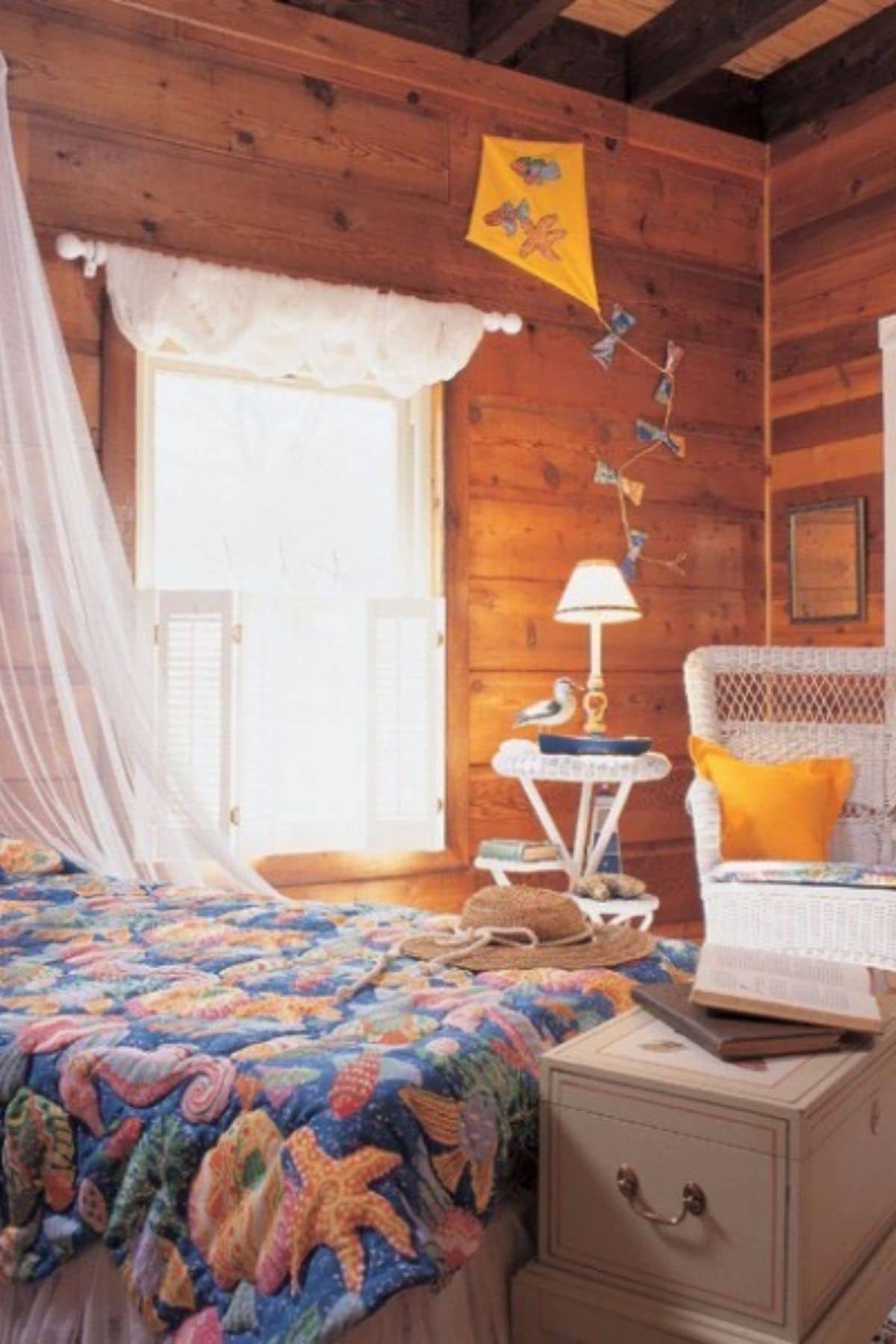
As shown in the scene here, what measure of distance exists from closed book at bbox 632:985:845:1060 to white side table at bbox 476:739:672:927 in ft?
7.00

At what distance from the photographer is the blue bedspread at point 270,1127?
126 cm

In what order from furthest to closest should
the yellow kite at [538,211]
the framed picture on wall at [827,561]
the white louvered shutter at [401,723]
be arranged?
the framed picture on wall at [827,561], the yellow kite at [538,211], the white louvered shutter at [401,723]

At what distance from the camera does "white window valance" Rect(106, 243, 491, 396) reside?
12.2 feet

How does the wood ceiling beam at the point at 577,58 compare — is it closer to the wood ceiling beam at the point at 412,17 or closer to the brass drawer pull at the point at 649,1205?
the wood ceiling beam at the point at 412,17

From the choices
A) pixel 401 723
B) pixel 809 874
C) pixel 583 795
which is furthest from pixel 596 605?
pixel 809 874

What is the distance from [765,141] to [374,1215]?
183 inches

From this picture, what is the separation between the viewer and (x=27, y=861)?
2729mm

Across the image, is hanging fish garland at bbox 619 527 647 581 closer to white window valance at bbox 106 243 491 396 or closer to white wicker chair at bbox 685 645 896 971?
white wicker chair at bbox 685 645 896 971

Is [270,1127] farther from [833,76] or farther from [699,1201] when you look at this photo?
[833,76]

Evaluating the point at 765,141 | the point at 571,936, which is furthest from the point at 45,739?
the point at 765,141

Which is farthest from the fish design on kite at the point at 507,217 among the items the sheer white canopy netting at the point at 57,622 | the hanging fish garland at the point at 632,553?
the sheer white canopy netting at the point at 57,622

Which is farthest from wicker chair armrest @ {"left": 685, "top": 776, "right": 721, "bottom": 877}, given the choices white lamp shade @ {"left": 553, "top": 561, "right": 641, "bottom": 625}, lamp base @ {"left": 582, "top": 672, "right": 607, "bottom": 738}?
white lamp shade @ {"left": 553, "top": 561, "right": 641, "bottom": 625}

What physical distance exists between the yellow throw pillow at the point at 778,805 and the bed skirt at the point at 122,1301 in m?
2.11

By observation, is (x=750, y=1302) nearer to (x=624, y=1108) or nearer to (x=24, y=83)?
(x=624, y=1108)
